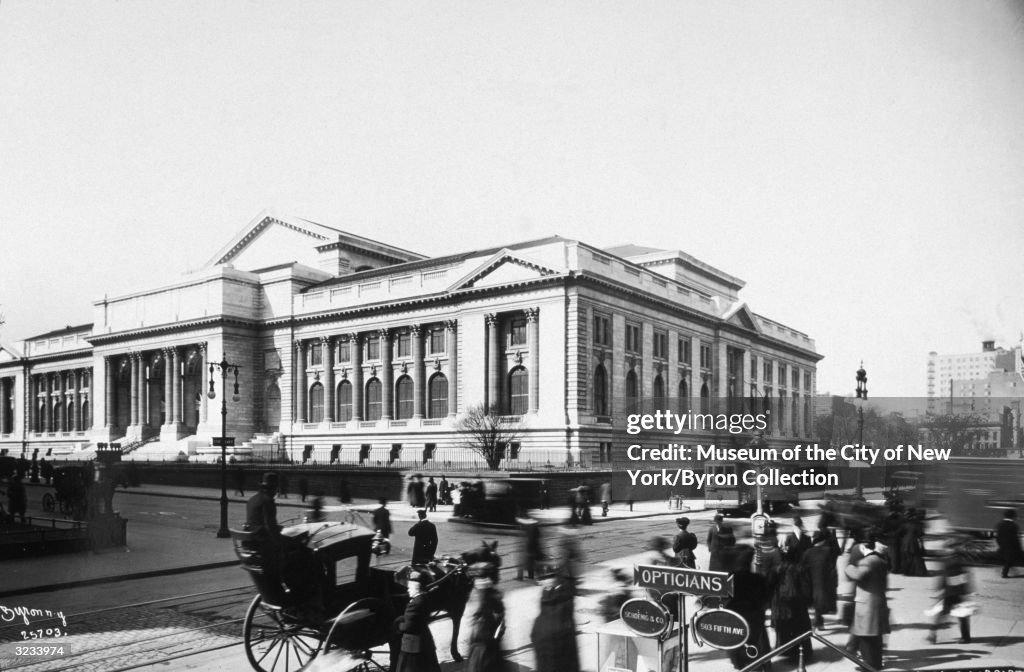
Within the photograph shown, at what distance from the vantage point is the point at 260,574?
28.1 ft

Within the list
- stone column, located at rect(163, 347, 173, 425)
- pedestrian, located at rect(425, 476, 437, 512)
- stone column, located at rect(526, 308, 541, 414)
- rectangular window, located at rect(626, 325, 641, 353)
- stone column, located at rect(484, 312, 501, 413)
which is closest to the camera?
pedestrian, located at rect(425, 476, 437, 512)

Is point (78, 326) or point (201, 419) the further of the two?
point (201, 419)

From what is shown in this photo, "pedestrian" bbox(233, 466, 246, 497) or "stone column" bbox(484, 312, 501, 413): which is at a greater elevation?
"stone column" bbox(484, 312, 501, 413)

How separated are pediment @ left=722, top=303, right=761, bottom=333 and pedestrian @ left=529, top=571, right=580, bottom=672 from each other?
42.9 ft

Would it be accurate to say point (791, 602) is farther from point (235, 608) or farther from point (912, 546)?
point (235, 608)

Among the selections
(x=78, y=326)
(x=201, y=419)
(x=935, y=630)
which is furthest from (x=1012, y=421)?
(x=201, y=419)

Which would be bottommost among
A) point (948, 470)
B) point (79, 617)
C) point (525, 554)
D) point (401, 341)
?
point (79, 617)

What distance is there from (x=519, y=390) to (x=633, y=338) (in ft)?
11.7

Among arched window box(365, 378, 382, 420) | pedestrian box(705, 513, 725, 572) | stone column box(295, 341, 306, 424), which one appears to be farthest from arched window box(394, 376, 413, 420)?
pedestrian box(705, 513, 725, 572)

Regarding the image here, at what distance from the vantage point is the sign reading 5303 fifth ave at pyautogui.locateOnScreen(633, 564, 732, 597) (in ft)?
26.0

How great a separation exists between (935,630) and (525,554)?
5.81 m

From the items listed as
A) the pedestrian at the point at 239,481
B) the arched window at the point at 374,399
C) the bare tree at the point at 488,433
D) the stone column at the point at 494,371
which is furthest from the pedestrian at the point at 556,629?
the arched window at the point at 374,399

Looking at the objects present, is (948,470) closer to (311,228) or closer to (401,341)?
(311,228)

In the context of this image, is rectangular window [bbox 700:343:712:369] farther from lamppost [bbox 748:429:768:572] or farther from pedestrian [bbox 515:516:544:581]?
pedestrian [bbox 515:516:544:581]
